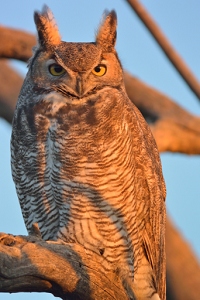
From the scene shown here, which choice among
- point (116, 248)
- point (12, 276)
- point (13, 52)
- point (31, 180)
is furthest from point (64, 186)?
point (13, 52)

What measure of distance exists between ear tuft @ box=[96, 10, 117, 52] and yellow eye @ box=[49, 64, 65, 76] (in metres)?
0.33

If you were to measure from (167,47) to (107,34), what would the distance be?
1.82 feet

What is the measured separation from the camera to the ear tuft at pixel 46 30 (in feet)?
14.6

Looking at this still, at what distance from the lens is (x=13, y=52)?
22.8 feet

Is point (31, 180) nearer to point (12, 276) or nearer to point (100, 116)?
point (100, 116)

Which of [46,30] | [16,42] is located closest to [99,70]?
[46,30]

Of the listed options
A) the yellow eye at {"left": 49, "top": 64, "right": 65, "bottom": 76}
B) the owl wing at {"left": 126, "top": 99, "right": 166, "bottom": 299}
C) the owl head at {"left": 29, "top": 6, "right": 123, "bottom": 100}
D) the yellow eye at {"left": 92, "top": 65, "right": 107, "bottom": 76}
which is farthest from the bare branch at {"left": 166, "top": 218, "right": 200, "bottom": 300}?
the yellow eye at {"left": 49, "top": 64, "right": 65, "bottom": 76}

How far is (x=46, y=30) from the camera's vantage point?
446cm

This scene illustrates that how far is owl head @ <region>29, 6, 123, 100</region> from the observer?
425cm

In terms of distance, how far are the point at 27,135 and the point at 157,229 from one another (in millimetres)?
998

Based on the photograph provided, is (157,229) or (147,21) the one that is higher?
(147,21)

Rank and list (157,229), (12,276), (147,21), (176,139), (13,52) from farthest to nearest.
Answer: (13,52) → (176,139) → (157,229) → (147,21) → (12,276)

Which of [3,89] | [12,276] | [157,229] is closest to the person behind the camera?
[12,276]

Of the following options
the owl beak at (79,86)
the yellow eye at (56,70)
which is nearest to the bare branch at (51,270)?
the owl beak at (79,86)
